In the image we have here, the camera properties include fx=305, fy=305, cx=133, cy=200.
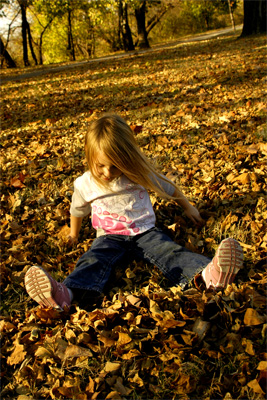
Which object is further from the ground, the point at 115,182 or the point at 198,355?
the point at 115,182

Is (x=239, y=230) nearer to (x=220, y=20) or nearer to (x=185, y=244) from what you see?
(x=185, y=244)

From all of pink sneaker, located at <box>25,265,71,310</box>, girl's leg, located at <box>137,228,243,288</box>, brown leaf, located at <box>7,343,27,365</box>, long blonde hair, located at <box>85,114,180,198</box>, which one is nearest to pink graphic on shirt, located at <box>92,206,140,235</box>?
girl's leg, located at <box>137,228,243,288</box>

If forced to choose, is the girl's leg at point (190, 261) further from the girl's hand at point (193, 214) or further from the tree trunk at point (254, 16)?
the tree trunk at point (254, 16)

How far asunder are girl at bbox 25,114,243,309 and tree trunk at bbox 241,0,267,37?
1451cm

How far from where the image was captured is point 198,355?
5.53 feet

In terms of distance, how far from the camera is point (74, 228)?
290cm

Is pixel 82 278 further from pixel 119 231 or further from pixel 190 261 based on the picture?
pixel 190 261

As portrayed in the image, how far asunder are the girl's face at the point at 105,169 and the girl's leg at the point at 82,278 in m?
0.52

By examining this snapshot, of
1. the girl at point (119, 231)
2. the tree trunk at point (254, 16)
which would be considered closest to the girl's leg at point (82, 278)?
the girl at point (119, 231)

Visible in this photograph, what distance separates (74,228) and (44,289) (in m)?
0.94

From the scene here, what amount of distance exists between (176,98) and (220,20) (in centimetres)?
4797

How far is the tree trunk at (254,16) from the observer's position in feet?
44.1

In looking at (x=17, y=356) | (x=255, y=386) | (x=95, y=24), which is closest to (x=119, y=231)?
(x=17, y=356)

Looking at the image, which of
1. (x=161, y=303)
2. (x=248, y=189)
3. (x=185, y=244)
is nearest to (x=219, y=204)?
(x=248, y=189)
